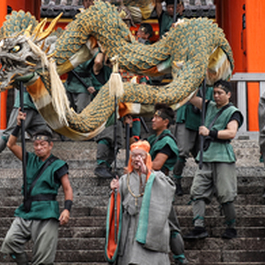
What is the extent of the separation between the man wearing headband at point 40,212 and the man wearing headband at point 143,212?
0.68m

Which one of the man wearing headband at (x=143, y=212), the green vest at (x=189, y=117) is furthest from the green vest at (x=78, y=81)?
the man wearing headband at (x=143, y=212)

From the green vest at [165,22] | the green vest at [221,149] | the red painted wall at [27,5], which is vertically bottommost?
the green vest at [221,149]

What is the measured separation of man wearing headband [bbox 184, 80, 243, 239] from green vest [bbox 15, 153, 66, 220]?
1745 mm

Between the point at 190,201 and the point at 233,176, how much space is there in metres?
0.82

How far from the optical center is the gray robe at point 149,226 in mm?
7145

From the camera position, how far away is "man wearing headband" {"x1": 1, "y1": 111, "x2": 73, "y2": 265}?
298 inches

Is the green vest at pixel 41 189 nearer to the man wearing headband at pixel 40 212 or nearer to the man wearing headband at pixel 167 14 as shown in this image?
the man wearing headband at pixel 40 212

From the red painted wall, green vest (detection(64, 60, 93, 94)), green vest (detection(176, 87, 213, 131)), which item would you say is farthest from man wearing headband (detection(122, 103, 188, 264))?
the red painted wall

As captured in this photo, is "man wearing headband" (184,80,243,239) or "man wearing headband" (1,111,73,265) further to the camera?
"man wearing headband" (184,80,243,239)

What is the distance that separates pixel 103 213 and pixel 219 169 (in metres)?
1.62

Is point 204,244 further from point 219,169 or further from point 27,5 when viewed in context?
point 27,5

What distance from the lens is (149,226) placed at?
720cm

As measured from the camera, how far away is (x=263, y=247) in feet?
27.9

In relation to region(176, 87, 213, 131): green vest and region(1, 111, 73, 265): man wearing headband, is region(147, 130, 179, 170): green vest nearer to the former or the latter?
region(1, 111, 73, 265): man wearing headband
